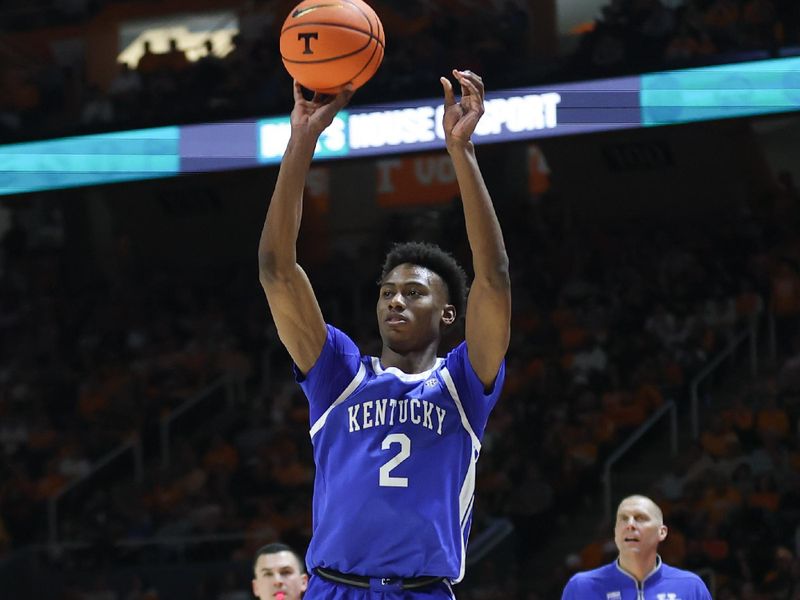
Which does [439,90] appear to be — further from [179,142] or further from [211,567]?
[211,567]

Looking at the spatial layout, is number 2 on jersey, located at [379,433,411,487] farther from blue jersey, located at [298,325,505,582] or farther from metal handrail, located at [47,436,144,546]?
metal handrail, located at [47,436,144,546]

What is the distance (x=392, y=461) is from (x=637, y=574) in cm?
340

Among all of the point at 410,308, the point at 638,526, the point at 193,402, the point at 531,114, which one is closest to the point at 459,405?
the point at 410,308

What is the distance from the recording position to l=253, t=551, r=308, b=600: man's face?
587 cm

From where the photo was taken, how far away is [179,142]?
12.6 m

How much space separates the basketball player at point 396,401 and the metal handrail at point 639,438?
8.38 meters

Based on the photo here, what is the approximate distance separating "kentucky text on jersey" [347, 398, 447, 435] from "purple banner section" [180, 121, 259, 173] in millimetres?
8648

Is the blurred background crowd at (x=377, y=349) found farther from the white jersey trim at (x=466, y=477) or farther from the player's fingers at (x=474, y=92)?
the player's fingers at (x=474, y=92)

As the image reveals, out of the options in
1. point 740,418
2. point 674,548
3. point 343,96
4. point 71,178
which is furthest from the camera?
point 71,178

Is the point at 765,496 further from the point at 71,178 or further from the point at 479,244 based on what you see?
the point at 479,244

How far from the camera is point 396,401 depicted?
378 centimetres

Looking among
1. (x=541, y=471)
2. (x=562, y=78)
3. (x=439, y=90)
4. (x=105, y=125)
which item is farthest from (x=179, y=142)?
(x=541, y=471)

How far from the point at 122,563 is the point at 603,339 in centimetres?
502

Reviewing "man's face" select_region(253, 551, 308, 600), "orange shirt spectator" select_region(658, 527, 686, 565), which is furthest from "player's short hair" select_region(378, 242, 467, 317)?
"orange shirt spectator" select_region(658, 527, 686, 565)
